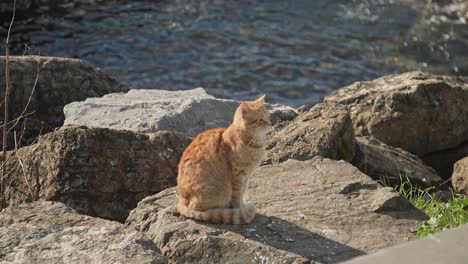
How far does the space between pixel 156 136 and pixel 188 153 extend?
55.6 inches

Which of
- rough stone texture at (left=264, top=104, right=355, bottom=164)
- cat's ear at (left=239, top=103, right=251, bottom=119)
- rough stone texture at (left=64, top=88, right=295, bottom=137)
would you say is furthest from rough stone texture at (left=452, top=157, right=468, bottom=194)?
cat's ear at (left=239, top=103, right=251, bottom=119)

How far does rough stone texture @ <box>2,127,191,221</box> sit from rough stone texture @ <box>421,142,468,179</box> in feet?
10.8

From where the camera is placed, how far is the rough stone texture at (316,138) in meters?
6.39

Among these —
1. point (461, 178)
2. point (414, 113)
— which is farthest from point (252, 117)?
point (414, 113)

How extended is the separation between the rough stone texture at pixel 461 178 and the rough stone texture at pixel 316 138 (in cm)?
120

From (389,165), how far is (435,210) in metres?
1.36

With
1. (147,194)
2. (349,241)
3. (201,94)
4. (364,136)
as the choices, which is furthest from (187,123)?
(349,241)

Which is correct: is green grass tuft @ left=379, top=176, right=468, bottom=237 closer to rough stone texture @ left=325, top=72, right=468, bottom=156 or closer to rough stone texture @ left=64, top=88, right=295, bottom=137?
rough stone texture @ left=325, top=72, right=468, bottom=156

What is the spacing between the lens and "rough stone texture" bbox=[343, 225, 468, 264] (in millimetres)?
2371

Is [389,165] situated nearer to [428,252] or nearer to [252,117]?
[252,117]

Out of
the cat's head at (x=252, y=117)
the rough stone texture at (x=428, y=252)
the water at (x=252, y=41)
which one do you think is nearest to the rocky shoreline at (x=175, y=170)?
the cat's head at (x=252, y=117)

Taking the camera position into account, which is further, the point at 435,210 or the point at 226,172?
the point at 435,210

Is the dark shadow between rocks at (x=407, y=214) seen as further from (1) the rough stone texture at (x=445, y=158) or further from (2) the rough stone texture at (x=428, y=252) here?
(1) the rough stone texture at (x=445, y=158)

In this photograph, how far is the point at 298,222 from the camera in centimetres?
513
